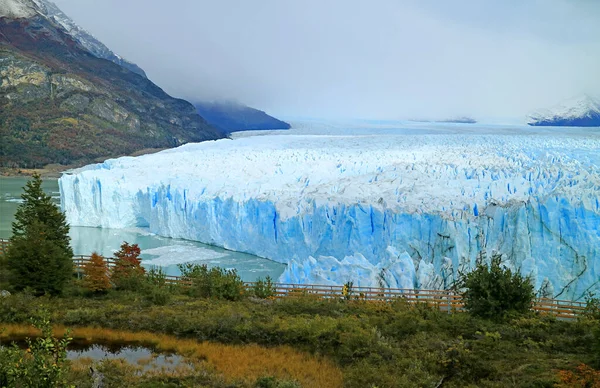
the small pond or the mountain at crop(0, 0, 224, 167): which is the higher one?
the mountain at crop(0, 0, 224, 167)

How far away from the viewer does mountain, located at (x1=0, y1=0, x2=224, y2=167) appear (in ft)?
264

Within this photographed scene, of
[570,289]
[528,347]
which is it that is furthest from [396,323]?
[570,289]

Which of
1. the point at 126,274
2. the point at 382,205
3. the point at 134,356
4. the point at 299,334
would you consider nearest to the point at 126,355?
the point at 134,356

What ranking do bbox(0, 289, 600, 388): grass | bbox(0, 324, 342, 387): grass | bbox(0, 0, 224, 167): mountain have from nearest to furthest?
bbox(0, 289, 600, 388): grass < bbox(0, 324, 342, 387): grass < bbox(0, 0, 224, 167): mountain

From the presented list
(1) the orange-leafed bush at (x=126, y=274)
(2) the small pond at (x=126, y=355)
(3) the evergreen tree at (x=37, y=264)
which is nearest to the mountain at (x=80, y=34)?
(1) the orange-leafed bush at (x=126, y=274)

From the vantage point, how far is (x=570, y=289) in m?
14.4

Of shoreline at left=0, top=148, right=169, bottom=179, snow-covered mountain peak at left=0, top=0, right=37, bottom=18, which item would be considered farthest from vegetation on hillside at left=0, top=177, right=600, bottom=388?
snow-covered mountain peak at left=0, top=0, right=37, bottom=18

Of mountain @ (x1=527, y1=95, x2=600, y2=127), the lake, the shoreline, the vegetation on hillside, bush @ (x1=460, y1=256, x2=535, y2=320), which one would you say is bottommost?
the lake

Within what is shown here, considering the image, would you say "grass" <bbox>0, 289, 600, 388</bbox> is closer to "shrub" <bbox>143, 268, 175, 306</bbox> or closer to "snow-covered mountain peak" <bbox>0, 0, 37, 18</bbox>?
"shrub" <bbox>143, 268, 175, 306</bbox>

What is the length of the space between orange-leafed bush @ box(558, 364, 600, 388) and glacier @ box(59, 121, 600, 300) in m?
8.09

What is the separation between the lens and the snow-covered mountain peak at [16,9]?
4567 inches

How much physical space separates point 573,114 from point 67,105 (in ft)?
245

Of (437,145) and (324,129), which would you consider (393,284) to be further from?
(324,129)

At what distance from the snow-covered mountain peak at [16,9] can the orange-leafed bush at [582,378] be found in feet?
432
